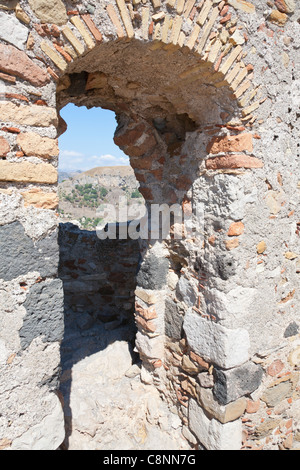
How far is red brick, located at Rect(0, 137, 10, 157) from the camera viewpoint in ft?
4.31

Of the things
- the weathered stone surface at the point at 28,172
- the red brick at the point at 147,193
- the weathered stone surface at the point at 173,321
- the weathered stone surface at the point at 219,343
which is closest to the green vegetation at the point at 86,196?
the red brick at the point at 147,193

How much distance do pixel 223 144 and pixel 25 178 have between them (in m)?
1.32

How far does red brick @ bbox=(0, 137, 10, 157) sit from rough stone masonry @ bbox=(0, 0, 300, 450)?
0.04ft

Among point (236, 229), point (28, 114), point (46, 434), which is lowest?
point (46, 434)

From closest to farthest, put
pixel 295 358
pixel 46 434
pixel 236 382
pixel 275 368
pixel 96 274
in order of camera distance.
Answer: pixel 46 434 < pixel 236 382 < pixel 275 368 < pixel 295 358 < pixel 96 274

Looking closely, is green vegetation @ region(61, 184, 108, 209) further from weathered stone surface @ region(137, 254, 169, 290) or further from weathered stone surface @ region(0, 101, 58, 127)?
weathered stone surface @ region(0, 101, 58, 127)

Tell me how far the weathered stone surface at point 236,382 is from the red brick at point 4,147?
6.46ft

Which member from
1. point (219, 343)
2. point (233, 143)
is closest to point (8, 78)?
point (233, 143)

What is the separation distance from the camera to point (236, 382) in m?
2.17

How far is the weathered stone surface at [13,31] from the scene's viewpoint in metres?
1.23

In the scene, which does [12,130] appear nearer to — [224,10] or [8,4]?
[8,4]

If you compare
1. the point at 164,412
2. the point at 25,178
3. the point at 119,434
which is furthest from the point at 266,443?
the point at 25,178

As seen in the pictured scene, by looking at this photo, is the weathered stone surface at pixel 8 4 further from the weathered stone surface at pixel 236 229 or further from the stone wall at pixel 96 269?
the stone wall at pixel 96 269

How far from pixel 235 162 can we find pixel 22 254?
142cm
